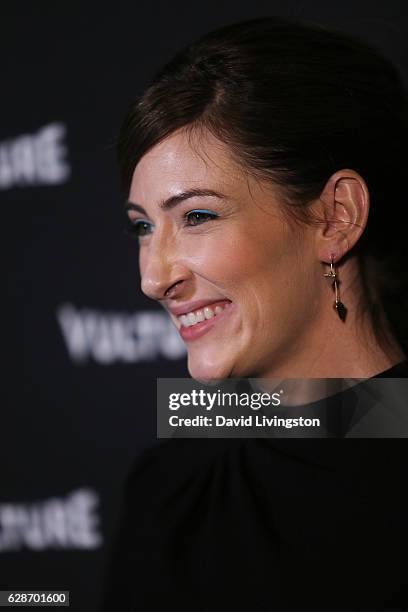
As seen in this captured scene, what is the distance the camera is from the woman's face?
100 centimetres

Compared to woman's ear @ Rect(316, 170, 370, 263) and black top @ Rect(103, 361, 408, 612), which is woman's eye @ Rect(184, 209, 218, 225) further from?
black top @ Rect(103, 361, 408, 612)

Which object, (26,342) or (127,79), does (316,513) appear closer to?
(26,342)

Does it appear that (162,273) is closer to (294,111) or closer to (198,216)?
(198,216)

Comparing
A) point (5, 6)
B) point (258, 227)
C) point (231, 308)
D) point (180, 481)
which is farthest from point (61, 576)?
point (5, 6)

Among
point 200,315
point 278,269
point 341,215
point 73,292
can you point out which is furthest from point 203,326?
point 73,292

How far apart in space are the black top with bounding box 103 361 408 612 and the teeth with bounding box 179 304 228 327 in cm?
21

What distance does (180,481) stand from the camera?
1243 mm

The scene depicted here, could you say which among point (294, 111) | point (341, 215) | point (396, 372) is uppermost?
point (294, 111)

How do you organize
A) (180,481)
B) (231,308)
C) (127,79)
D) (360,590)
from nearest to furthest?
(360,590) → (231,308) → (180,481) → (127,79)

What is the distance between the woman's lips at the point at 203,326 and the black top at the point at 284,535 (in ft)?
0.64

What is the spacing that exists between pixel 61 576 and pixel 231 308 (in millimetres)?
758

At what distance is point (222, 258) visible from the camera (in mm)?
1004

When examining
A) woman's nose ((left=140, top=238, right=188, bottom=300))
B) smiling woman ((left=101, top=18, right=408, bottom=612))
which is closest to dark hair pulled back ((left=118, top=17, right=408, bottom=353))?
smiling woman ((left=101, top=18, right=408, bottom=612))

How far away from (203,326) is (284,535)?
11.9 inches
